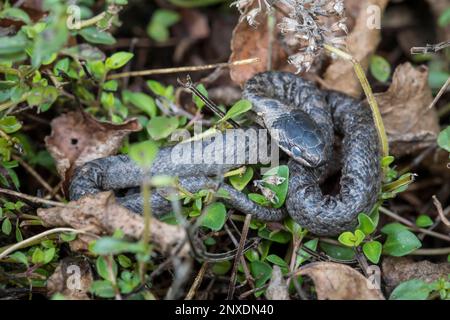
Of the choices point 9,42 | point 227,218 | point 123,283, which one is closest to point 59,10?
point 9,42

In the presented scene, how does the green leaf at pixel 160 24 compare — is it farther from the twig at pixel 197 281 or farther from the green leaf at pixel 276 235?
the twig at pixel 197 281

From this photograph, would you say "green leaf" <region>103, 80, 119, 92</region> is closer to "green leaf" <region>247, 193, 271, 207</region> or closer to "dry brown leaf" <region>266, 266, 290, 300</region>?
"green leaf" <region>247, 193, 271, 207</region>

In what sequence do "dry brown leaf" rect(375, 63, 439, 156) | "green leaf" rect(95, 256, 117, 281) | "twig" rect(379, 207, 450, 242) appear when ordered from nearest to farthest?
"green leaf" rect(95, 256, 117, 281), "twig" rect(379, 207, 450, 242), "dry brown leaf" rect(375, 63, 439, 156)

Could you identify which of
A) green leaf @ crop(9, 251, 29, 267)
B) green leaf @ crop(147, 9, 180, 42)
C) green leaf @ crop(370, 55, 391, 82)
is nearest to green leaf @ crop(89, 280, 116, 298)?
green leaf @ crop(9, 251, 29, 267)

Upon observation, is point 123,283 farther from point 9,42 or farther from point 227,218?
point 9,42
